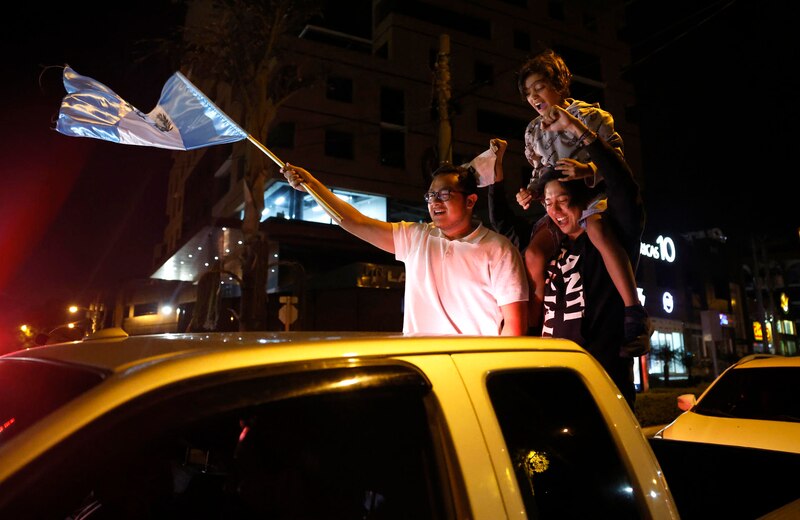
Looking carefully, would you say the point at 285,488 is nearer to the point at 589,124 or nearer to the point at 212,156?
the point at 589,124

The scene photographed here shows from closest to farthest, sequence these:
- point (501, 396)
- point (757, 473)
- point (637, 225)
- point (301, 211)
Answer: point (501, 396)
point (757, 473)
point (637, 225)
point (301, 211)

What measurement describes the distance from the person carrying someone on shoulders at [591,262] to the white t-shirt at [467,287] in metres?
0.41

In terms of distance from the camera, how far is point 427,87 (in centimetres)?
2648

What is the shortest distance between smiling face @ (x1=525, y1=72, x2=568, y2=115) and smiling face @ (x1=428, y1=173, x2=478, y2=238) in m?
0.75

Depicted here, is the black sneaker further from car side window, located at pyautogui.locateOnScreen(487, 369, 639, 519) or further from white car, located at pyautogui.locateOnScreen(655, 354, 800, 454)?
white car, located at pyautogui.locateOnScreen(655, 354, 800, 454)

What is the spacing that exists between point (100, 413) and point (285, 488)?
23.3 inches

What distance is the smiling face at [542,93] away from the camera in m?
3.39

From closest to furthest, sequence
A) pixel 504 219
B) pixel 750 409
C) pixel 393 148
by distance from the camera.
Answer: pixel 504 219
pixel 750 409
pixel 393 148

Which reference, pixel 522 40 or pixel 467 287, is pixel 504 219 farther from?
pixel 522 40

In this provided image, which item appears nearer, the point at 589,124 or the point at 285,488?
the point at 285,488

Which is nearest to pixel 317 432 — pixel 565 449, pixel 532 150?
pixel 565 449

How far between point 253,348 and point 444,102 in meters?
8.51

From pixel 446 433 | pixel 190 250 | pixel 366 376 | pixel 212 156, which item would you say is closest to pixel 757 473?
pixel 446 433

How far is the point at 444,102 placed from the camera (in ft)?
30.2
